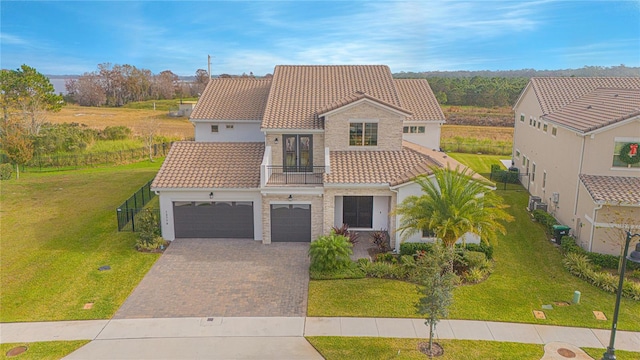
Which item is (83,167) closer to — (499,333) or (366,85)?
(366,85)

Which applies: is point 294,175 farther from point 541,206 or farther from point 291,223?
point 541,206

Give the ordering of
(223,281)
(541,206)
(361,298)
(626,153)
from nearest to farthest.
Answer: (361,298) → (223,281) → (626,153) → (541,206)

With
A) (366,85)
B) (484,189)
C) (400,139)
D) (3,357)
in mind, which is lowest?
(3,357)

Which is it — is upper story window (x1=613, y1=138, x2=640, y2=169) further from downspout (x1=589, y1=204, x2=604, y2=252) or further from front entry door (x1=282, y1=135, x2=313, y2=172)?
front entry door (x1=282, y1=135, x2=313, y2=172)

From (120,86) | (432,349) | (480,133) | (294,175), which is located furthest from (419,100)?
(120,86)

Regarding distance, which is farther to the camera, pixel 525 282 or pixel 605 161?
pixel 605 161

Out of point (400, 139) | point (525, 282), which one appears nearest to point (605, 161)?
point (525, 282)
